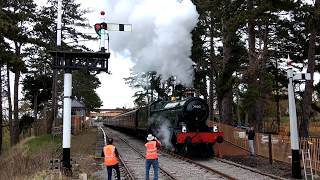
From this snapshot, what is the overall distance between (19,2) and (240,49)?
17.7 m

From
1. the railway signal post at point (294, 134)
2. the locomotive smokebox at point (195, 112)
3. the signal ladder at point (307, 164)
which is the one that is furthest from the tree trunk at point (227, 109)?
the railway signal post at point (294, 134)

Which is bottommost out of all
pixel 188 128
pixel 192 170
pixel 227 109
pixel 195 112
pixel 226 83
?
pixel 192 170

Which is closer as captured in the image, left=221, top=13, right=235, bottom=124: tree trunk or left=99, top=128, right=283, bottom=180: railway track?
left=99, top=128, right=283, bottom=180: railway track

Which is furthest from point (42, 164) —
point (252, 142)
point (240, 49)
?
point (240, 49)

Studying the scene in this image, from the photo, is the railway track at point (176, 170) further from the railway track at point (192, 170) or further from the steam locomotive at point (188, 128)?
the steam locomotive at point (188, 128)

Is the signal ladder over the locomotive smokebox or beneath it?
beneath

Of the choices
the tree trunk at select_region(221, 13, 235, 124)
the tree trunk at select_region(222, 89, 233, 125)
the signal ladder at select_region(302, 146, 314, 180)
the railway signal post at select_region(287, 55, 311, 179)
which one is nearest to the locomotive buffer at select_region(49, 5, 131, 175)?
the railway signal post at select_region(287, 55, 311, 179)

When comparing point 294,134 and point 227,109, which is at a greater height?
point 227,109

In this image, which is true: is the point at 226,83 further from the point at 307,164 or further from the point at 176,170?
the point at 307,164

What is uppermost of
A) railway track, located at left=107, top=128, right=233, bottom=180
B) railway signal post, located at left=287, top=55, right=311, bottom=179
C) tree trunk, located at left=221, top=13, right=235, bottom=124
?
tree trunk, located at left=221, top=13, right=235, bottom=124

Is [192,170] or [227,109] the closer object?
[192,170]

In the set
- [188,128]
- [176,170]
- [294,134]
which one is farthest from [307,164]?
[188,128]

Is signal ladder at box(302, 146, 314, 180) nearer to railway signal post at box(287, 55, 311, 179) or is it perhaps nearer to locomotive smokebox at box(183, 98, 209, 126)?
railway signal post at box(287, 55, 311, 179)

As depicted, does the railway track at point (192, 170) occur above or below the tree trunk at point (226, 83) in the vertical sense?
below
